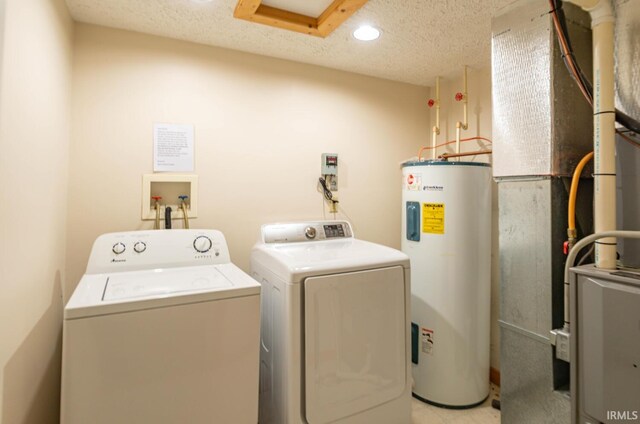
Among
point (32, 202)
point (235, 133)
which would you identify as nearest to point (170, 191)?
point (235, 133)

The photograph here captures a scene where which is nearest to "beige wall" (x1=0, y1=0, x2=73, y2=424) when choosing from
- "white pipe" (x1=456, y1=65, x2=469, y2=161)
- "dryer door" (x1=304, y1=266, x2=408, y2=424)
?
"dryer door" (x1=304, y1=266, x2=408, y2=424)

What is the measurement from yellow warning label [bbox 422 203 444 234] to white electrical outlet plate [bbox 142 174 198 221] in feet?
4.71

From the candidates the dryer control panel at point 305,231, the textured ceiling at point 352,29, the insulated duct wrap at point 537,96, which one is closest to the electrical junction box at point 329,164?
the dryer control panel at point 305,231

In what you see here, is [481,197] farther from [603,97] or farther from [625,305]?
[625,305]

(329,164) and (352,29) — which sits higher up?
(352,29)

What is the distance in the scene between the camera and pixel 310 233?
217 cm

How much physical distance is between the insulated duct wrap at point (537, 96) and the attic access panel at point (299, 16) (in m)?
0.73

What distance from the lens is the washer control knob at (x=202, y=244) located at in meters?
1.80

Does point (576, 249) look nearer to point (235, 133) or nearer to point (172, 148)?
point (235, 133)

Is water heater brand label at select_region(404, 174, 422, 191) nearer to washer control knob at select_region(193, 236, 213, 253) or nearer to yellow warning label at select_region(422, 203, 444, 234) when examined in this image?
yellow warning label at select_region(422, 203, 444, 234)

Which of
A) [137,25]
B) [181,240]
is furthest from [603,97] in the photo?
[137,25]

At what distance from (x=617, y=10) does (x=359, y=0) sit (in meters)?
1.08

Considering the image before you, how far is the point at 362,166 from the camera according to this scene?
2639 millimetres

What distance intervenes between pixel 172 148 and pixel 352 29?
4.15ft
